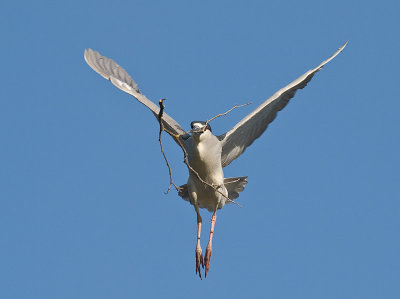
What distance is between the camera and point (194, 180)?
432 inches

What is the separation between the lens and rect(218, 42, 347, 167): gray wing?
10.8 meters

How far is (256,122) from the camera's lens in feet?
37.4

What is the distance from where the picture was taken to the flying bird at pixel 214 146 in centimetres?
1067

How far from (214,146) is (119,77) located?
2.90 meters

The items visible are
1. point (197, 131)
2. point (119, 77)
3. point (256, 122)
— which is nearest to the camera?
point (197, 131)

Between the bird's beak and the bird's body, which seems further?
the bird's body

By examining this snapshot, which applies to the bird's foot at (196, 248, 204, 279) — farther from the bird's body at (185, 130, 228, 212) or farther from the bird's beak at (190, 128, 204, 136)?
the bird's beak at (190, 128, 204, 136)

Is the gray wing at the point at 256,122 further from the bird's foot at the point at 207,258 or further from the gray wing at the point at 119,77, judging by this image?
the bird's foot at the point at 207,258

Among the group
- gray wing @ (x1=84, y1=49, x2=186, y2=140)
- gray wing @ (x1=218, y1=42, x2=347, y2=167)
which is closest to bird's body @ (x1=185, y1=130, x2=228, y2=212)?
gray wing @ (x1=218, y1=42, x2=347, y2=167)

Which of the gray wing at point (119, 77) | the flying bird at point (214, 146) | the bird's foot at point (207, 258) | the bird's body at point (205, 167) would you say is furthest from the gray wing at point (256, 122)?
the bird's foot at point (207, 258)

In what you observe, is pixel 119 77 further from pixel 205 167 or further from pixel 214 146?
Answer: pixel 205 167

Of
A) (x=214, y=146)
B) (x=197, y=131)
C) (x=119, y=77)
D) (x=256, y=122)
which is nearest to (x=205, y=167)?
(x=214, y=146)

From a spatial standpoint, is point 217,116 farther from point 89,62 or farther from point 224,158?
point 89,62

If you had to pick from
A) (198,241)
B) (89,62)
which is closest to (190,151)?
(198,241)
